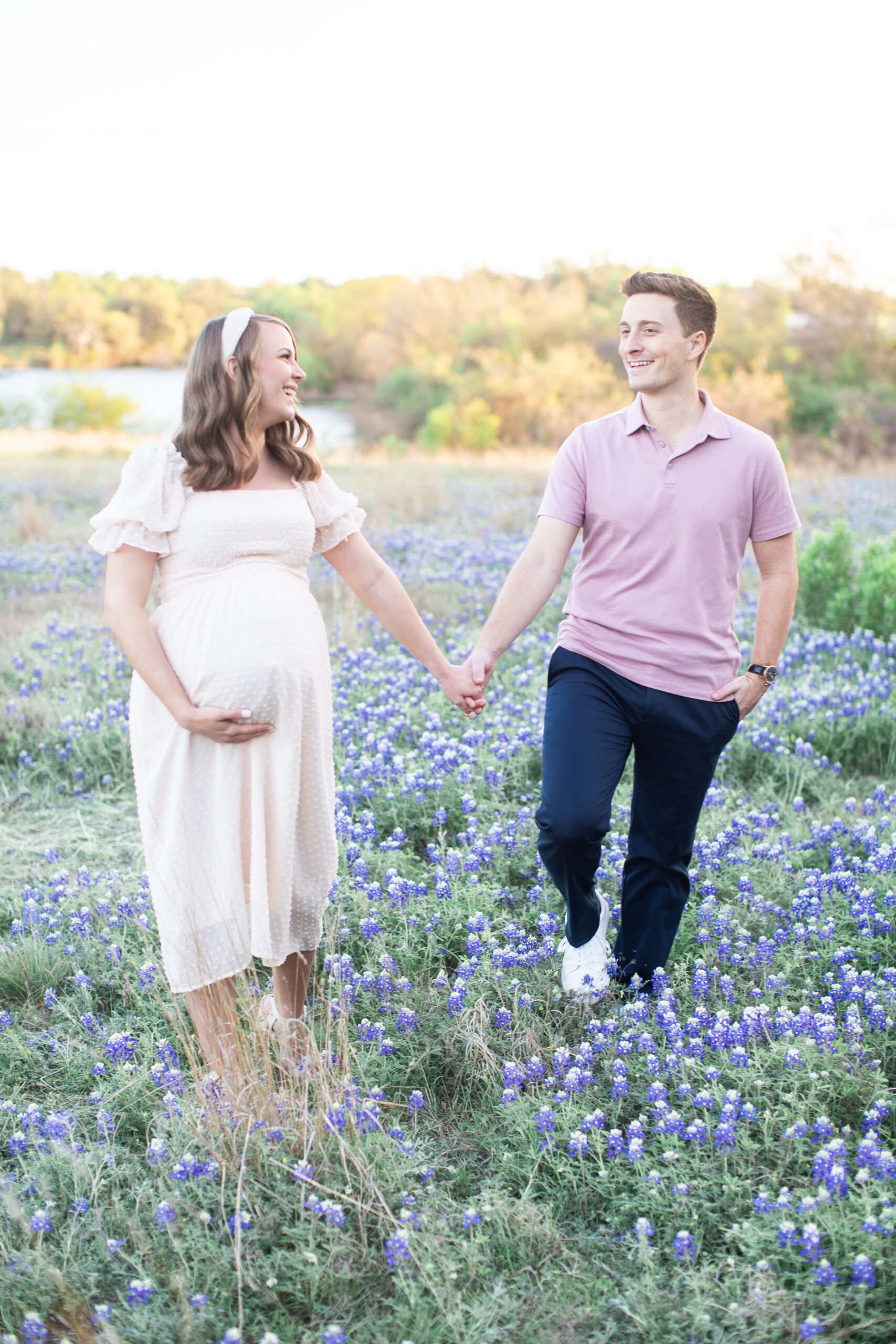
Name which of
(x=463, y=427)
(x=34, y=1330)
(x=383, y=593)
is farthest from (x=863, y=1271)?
(x=463, y=427)

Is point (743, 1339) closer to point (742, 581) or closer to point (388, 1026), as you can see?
point (388, 1026)

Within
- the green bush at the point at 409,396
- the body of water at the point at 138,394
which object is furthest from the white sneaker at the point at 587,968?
the green bush at the point at 409,396

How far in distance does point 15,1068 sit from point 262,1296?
130cm

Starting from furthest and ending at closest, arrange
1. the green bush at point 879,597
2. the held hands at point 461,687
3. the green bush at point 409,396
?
1. the green bush at point 409,396
2. the green bush at point 879,597
3. the held hands at point 461,687

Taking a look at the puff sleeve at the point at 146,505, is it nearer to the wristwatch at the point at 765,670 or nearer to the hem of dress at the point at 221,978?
the hem of dress at the point at 221,978

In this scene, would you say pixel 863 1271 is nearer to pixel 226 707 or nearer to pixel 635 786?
pixel 635 786

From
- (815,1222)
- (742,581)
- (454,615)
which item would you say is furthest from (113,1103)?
(742,581)

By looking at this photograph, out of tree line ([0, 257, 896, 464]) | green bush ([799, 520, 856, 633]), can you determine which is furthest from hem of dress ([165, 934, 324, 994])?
tree line ([0, 257, 896, 464])

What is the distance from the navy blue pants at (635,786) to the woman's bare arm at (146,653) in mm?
1027

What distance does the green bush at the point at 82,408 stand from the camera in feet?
117

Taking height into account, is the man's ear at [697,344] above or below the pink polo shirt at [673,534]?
above

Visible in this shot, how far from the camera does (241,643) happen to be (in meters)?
2.44

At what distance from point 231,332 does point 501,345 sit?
37.6m

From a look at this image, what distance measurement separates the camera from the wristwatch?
10.3 feet
